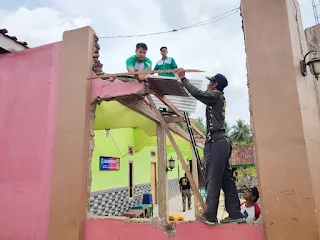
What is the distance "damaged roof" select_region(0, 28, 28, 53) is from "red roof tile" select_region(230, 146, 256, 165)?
1884cm

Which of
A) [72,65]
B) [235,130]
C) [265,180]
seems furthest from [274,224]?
[235,130]

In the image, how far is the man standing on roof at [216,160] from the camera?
9.54ft

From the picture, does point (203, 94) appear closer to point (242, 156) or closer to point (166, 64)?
point (166, 64)

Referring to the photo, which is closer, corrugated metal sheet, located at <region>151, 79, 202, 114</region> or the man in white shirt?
the man in white shirt

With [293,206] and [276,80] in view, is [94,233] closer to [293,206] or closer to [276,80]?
[293,206]

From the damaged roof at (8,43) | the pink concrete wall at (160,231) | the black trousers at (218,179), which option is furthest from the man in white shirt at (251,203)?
the damaged roof at (8,43)

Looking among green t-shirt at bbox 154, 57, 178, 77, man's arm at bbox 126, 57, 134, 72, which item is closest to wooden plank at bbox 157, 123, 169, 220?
green t-shirt at bbox 154, 57, 178, 77

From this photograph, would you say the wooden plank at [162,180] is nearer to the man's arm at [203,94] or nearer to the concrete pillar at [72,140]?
the concrete pillar at [72,140]

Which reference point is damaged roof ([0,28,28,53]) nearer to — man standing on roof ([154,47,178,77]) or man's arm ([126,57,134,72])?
man's arm ([126,57,134,72])

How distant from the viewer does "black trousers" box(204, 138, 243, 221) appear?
9.51 feet

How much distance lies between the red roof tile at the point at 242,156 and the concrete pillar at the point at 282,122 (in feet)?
61.5

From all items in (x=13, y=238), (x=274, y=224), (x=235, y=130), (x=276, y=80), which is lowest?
(x=13, y=238)

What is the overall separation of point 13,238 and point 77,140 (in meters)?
1.79

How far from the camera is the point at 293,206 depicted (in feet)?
8.32
